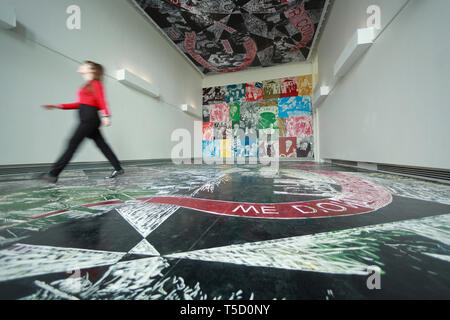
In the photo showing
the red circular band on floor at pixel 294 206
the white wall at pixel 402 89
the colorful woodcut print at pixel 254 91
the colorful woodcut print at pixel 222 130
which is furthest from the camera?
the colorful woodcut print at pixel 222 130

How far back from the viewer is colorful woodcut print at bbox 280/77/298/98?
18.3ft

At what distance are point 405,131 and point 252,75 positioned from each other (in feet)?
17.1

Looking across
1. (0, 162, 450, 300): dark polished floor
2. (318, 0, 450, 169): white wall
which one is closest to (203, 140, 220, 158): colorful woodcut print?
(318, 0, 450, 169): white wall

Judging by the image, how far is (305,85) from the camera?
550cm

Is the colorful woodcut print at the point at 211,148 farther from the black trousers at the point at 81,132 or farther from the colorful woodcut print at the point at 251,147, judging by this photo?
the black trousers at the point at 81,132

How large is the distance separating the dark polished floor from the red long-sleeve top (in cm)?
96

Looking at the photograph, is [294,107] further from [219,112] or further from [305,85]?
[219,112]

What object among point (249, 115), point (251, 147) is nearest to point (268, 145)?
point (251, 147)

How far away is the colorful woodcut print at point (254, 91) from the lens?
232 inches

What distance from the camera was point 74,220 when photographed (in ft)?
2.06

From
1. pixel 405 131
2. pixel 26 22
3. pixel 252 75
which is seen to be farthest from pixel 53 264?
pixel 252 75

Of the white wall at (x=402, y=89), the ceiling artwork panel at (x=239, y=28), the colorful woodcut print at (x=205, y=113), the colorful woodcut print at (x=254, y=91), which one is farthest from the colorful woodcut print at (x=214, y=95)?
the white wall at (x=402, y=89)

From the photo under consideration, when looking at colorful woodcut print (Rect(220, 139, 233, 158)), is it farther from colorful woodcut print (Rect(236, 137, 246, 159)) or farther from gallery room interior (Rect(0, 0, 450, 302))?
gallery room interior (Rect(0, 0, 450, 302))
